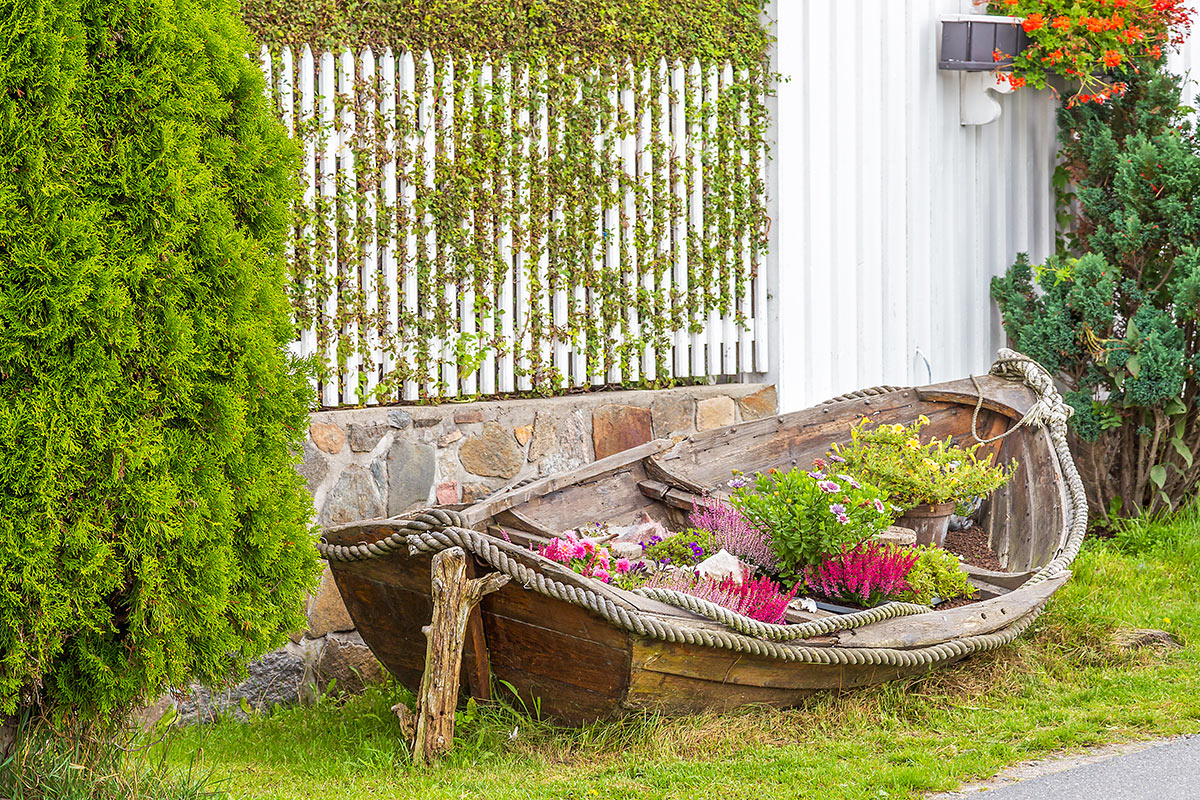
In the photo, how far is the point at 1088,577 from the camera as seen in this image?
5789mm

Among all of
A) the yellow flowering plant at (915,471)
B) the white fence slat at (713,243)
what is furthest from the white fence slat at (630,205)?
the yellow flowering plant at (915,471)

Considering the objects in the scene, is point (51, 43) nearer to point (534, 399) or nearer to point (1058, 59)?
point (534, 399)

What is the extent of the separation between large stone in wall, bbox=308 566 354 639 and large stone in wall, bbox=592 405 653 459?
1.40 metres

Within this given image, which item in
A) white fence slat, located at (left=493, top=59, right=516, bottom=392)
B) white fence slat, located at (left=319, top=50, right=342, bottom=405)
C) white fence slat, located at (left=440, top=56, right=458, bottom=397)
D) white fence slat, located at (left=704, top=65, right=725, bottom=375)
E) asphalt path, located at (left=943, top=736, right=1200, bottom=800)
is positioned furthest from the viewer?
white fence slat, located at (left=704, top=65, right=725, bottom=375)

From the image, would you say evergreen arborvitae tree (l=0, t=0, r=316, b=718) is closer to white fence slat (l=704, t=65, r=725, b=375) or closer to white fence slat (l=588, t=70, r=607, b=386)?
white fence slat (l=588, t=70, r=607, b=386)

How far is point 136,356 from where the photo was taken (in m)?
2.72

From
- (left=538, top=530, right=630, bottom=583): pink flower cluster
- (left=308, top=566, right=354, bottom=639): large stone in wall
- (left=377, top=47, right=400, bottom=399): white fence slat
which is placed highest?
(left=377, top=47, right=400, bottom=399): white fence slat

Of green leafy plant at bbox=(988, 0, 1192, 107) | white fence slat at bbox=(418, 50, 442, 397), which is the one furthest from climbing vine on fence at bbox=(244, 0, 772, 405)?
green leafy plant at bbox=(988, 0, 1192, 107)

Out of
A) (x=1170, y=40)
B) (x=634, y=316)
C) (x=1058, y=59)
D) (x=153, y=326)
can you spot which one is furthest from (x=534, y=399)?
(x=1170, y=40)

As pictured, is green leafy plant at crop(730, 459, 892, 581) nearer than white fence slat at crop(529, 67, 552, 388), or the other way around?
green leafy plant at crop(730, 459, 892, 581)

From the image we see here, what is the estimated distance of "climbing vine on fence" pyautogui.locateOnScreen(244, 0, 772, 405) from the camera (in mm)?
4750

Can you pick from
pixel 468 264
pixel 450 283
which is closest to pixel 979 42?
pixel 468 264

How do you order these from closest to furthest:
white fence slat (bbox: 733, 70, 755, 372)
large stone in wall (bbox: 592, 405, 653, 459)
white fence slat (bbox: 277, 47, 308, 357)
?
white fence slat (bbox: 277, 47, 308, 357) → large stone in wall (bbox: 592, 405, 653, 459) → white fence slat (bbox: 733, 70, 755, 372)

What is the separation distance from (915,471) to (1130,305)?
243 cm
